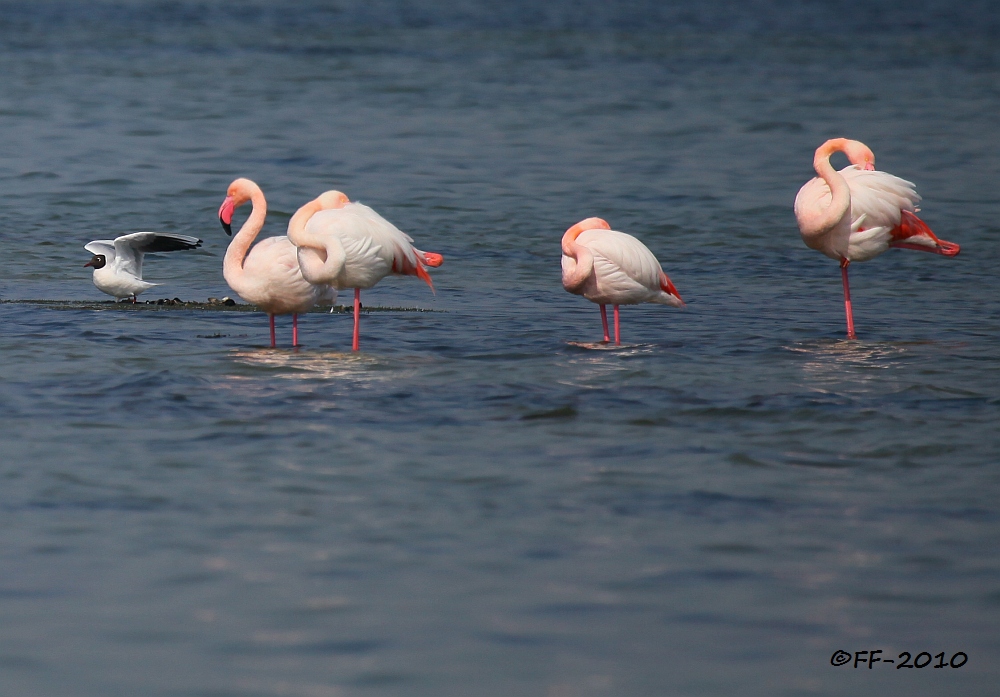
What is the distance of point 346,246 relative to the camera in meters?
9.55

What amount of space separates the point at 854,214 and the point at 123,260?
17.5 feet

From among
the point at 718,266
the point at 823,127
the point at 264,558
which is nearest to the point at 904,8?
the point at 823,127

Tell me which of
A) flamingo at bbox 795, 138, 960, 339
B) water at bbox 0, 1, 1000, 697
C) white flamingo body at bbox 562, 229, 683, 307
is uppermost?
flamingo at bbox 795, 138, 960, 339

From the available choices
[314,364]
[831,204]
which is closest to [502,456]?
[314,364]

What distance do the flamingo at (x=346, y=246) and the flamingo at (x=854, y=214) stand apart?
108 inches

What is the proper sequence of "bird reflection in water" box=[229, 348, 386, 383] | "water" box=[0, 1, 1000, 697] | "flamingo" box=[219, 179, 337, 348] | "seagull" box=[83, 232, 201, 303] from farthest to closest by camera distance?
→ "seagull" box=[83, 232, 201, 303], "flamingo" box=[219, 179, 337, 348], "bird reflection in water" box=[229, 348, 386, 383], "water" box=[0, 1, 1000, 697]

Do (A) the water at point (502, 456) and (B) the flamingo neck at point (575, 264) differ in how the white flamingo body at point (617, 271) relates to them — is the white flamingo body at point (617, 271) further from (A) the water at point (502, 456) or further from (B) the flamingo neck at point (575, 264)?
(A) the water at point (502, 456)

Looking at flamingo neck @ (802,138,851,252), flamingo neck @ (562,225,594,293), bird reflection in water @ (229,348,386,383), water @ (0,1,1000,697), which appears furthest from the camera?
flamingo neck @ (802,138,851,252)

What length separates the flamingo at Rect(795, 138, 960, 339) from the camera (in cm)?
1032

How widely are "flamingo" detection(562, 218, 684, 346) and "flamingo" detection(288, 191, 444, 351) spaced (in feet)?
3.30

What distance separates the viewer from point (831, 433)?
7.47 m

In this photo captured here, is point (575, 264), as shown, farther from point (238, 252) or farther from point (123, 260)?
point (123, 260)

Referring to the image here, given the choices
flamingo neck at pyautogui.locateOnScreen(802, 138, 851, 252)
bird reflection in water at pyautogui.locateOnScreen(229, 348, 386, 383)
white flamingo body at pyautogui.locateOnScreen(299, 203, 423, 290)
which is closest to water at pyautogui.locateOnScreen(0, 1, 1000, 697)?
bird reflection in water at pyautogui.locateOnScreen(229, 348, 386, 383)

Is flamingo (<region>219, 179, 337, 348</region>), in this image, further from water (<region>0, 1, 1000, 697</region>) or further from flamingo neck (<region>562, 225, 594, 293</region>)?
flamingo neck (<region>562, 225, 594, 293</region>)
